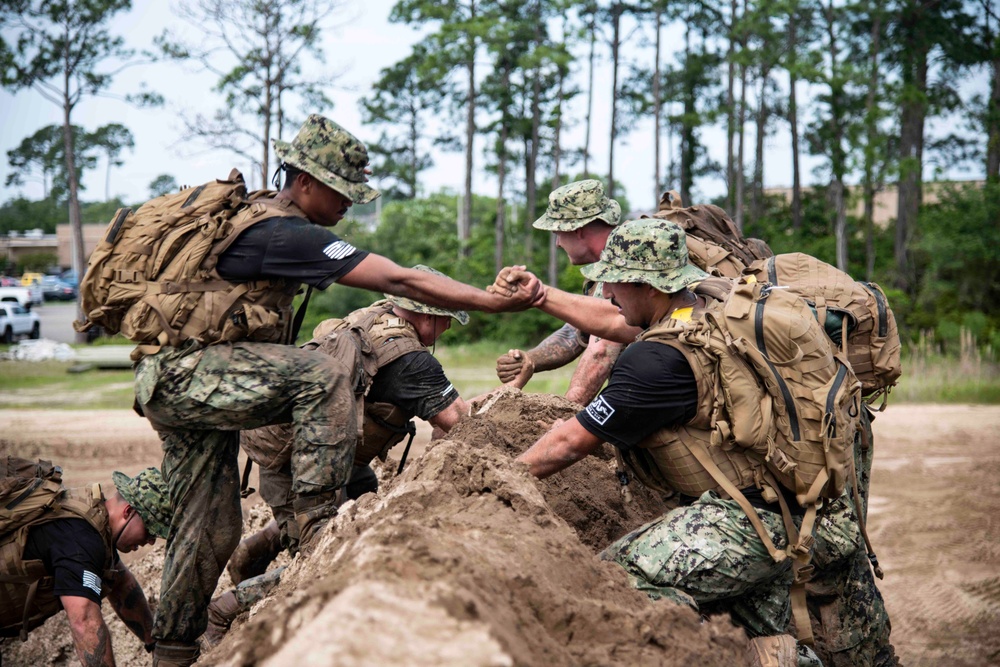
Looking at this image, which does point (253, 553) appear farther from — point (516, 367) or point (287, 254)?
point (287, 254)

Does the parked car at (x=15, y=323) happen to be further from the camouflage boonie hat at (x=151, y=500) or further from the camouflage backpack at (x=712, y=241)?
the camouflage backpack at (x=712, y=241)

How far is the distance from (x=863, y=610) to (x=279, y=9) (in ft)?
71.2

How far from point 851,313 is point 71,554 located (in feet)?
13.2

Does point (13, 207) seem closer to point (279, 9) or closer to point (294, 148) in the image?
point (279, 9)

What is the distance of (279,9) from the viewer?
22.7 m

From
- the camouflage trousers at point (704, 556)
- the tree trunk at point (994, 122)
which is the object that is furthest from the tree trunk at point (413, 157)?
the camouflage trousers at point (704, 556)

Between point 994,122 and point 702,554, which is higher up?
point 994,122

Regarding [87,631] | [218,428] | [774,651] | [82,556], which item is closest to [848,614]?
[774,651]

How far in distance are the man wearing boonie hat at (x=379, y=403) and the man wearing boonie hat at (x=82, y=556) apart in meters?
0.53

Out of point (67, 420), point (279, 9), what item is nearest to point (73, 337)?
point (279, 9)

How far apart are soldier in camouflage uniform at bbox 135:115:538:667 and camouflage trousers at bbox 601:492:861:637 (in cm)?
142

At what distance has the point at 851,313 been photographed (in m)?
4.57

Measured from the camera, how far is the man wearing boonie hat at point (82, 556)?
4223 millimetres

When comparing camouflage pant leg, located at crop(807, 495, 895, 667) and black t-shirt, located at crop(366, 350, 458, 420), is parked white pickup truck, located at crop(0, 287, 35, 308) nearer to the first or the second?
black t-shirt, located at crop(366, 350, 458, 420)
